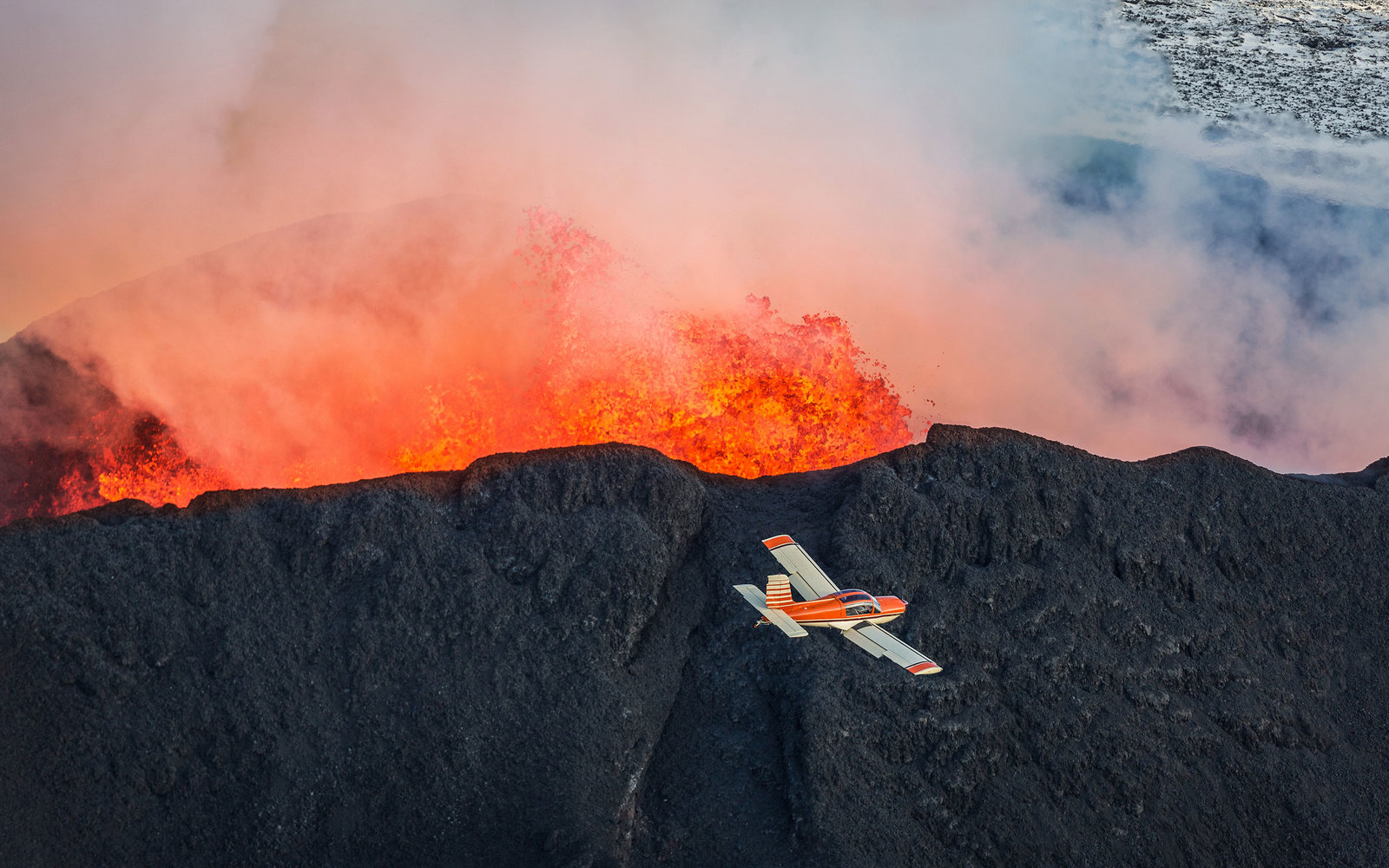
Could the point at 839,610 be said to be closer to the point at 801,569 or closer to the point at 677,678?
the point at 801,569

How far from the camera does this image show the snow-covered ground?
47156 mm

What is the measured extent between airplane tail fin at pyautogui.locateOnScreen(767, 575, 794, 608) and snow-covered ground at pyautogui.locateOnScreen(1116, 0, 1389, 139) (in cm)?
3658

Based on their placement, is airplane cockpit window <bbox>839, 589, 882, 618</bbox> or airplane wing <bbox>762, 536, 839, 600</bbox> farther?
airplane wing <bbox>762, 536, 839, 600</bbox>

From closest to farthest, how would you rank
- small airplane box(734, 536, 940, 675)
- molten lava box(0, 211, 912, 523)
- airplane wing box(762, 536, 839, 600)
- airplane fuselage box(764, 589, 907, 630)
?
small airplane box(734, 536, 940, 675)
airplane fuselage box(764, 589, 907, 630)
airplane wing box(762, 536, 839, 600)
molten lava box(0, 211, 912, 523)

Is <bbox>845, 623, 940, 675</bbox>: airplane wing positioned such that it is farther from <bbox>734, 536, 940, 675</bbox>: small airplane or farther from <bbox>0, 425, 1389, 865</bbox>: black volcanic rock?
<bbox>0, 425, 1389, 865</bbox>: black volcanic rock

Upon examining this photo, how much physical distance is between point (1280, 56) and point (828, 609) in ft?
138

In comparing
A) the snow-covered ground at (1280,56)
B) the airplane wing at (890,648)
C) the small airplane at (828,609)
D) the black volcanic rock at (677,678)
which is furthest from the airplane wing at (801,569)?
the snow-covered ground at (1280,56)

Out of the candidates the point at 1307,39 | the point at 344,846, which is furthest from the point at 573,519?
the point at 1307,39

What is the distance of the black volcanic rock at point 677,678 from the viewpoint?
1950cm

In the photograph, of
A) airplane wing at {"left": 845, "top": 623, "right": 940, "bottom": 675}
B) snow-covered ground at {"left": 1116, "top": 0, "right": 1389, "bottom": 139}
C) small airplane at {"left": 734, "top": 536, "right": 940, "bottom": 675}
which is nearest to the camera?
airplane wing at {"left": 845, "top": 623, "right": 940, "bottom": 675}

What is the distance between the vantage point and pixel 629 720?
21.3 m

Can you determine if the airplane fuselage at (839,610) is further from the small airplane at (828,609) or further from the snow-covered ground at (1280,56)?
the snow-covered ground at (1280,56)

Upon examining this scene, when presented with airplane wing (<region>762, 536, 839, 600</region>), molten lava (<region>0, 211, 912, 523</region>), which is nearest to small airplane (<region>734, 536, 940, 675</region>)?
airplane wing (<region>762, 536, 839, 600</region>)

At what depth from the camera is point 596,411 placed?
1250 inches
